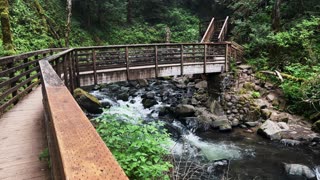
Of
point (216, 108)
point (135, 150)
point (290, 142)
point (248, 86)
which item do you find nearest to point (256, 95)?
point (248, 86)

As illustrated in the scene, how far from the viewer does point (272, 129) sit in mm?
11289

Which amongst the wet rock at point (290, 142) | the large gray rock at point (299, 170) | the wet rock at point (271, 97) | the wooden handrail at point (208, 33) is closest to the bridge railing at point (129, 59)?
the wet rock at point (271, 97)

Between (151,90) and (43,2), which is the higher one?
(43,2)

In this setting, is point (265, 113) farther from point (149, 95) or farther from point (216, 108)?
point (149, 95)

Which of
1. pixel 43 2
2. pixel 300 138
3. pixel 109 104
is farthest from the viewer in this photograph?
pixel 43 2

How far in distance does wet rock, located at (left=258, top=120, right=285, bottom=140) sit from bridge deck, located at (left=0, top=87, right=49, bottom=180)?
8.74 meters

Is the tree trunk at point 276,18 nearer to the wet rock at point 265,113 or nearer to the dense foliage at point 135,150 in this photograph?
the wet rock at point 265,113

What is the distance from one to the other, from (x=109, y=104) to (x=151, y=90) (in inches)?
176

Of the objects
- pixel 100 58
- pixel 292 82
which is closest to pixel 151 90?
pixel 100 58

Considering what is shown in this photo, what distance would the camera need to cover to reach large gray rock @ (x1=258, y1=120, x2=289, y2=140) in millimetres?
10969

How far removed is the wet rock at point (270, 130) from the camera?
10961 mm

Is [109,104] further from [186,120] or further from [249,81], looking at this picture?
[249,81]

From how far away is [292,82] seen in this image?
1337 cm

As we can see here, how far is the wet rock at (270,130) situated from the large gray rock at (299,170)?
2.53 m
